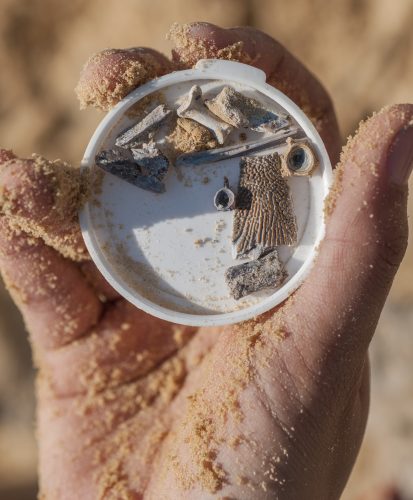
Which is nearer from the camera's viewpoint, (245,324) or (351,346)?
(351,346)

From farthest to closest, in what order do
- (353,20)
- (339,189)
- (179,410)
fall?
(353,20), (179,410), (339,189)

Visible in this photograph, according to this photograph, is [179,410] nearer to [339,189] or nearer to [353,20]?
[339,189]

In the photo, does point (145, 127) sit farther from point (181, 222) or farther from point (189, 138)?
point (181, 222)

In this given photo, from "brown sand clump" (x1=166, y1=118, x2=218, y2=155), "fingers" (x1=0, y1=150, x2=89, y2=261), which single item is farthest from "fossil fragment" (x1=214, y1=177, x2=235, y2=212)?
"fingers" (x1=0, y1=150, x2=89, y2=261)

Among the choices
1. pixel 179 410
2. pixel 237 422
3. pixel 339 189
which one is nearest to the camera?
pixel 339 189

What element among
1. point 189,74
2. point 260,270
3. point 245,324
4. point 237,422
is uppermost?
point 189,74

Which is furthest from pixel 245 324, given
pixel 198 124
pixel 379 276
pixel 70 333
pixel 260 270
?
pixel 70 333

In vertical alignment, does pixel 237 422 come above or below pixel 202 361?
above
